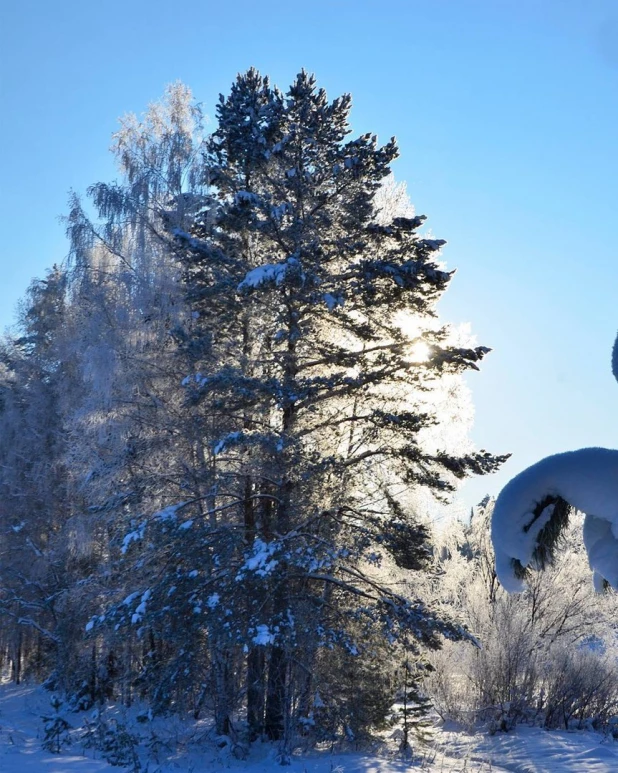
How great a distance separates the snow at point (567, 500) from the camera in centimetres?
330

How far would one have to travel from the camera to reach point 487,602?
706 inches

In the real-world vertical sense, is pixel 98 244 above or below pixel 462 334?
above

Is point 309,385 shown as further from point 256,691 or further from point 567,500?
point 567,500

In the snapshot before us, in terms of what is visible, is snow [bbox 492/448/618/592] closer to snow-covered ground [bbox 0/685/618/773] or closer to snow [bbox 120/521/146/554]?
snow-covered ground [bbox 0/685/618/773]

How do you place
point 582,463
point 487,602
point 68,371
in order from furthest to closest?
point 68,371 < point 487,602 < point 582,463

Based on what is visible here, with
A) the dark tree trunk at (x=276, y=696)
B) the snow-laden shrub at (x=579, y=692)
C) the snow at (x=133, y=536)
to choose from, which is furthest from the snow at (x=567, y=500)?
the snow-laden shrub at (x=579, y=692)

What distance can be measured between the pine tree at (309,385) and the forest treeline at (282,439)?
44 mm

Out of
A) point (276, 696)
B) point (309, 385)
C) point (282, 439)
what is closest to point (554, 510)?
point (282, 439)

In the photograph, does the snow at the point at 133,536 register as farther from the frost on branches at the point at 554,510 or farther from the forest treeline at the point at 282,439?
the frost on branches at the point at 554,510

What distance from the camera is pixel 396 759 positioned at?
10.7 metres

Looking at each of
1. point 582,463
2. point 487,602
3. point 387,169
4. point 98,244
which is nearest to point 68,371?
point 98,244

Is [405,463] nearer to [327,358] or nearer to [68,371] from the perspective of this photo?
[327,358]

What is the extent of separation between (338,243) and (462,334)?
3.32 metres

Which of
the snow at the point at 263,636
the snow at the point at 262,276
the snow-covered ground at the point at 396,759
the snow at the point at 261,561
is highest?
the snow at the point at 262,276
